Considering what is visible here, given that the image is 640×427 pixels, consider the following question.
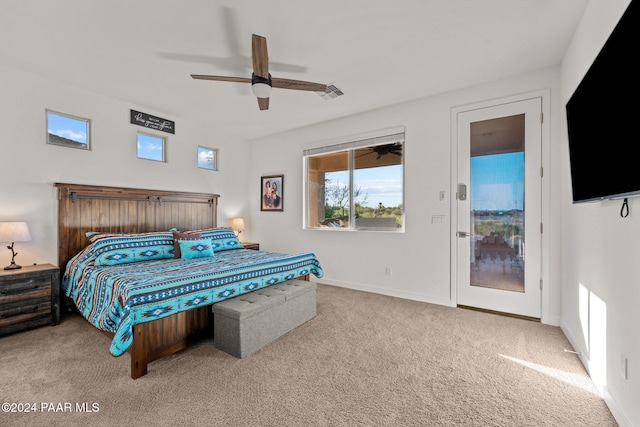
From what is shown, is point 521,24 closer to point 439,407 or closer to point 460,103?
point 460,103

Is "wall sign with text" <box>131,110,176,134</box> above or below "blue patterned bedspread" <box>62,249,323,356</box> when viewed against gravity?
above

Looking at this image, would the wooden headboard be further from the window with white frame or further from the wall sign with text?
the window with white frame

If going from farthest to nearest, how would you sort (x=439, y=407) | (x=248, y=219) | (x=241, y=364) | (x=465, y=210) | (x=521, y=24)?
(x=248, y=219) → (x=465, y=210) → (x=521, y=24) → (x=241, y=364) → (x=439, y=407)

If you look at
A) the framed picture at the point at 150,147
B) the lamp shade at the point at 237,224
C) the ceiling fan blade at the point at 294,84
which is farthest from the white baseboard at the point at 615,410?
the framed picture at the point at 150,147

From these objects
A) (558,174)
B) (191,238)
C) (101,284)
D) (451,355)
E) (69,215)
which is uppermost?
(558,174)

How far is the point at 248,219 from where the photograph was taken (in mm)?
5859

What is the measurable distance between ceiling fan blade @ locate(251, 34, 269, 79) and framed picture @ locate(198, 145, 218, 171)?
120 inches

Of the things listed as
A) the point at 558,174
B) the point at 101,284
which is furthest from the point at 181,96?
the point at 558,174

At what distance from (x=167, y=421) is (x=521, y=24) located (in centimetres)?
→ 392

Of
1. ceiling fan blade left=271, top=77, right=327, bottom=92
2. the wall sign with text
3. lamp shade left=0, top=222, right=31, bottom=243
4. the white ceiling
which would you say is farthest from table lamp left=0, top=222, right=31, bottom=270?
ceiling fan blade left=271, top=77, right=327, bottom=92

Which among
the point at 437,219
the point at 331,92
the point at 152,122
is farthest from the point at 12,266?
the point at 437,219

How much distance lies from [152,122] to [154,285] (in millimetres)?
3173

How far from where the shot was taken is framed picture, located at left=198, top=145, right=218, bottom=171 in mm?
5039

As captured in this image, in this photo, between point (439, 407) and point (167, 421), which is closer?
point (167, 421)
